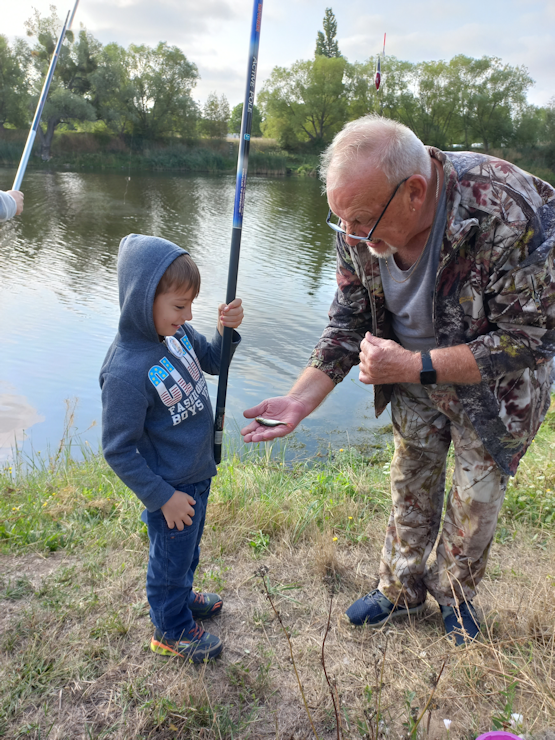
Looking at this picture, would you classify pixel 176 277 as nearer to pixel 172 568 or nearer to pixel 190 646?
pixel 172 568

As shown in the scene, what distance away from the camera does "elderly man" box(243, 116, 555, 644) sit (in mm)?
1808

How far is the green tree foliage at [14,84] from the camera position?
101ft

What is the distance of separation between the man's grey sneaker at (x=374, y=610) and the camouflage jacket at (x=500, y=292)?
0.81m

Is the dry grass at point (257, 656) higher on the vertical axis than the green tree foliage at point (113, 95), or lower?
lower

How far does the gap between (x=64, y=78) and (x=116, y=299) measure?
104 feet

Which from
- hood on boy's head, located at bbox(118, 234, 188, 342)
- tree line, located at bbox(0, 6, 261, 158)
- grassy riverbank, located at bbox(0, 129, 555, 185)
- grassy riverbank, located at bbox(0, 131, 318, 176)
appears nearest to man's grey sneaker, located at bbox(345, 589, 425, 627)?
hood on boy's head, located at bbox(118, 234, 188, 342)

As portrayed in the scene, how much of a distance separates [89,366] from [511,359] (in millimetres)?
6117

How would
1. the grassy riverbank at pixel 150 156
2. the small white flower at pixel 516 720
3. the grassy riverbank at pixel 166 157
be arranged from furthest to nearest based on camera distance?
the grassy riverbank at pixel 166 157, the grassy riverbank at pixel 150 156, the small white flower at pixel 516 720

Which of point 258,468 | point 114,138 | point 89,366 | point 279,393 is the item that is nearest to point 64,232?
point 89,366

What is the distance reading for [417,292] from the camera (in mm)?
2035

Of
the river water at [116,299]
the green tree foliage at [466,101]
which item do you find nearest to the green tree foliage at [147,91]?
the green tree foliage at [466,101]

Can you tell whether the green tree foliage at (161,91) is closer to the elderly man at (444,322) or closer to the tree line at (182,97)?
the tree line at (182,97)

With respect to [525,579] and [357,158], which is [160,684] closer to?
[525,579]

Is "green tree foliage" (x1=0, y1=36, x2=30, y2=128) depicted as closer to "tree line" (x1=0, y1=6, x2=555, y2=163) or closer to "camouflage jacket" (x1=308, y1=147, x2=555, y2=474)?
"tree line" (x1=0, y1=6, x2=555, y2=163)
